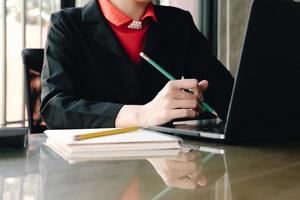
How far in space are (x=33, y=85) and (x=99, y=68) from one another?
0.81 feet

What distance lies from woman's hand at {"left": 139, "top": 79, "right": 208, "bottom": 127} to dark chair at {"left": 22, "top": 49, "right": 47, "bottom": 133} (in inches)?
23.8

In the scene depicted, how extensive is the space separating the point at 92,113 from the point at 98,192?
2.14 feet

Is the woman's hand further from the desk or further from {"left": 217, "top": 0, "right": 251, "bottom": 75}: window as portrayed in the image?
{"left": 217, "top": 0, "right": 251, "bottom": 75}: window

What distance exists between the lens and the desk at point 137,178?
1.58 ft

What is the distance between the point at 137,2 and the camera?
155cm

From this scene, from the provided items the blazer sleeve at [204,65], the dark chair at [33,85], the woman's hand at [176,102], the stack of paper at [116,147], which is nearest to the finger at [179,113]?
the woman's hand at [176,102]

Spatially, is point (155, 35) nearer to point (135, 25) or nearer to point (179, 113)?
point (135, 25)

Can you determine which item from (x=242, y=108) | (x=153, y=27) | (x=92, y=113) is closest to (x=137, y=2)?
(x=153, y=27)

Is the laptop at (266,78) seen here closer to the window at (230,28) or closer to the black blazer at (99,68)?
the black blazer at (99,68)

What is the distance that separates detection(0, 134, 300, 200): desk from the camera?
1.58 ft

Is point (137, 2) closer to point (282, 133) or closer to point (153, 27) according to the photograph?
point (153, 27)

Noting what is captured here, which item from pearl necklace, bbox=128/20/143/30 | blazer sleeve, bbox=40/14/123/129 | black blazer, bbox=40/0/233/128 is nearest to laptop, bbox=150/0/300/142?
blazer sleeve, bbox=40/14/123/129

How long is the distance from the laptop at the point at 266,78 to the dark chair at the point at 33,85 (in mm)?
795

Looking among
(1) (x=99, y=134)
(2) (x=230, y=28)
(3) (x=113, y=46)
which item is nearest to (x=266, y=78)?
(1) (x=99, y=134)
